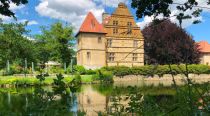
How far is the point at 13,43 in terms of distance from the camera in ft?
148

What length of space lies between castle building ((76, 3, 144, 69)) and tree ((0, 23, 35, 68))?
7.80 metres

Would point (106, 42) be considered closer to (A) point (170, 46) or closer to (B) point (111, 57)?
(B) point (111, 57)

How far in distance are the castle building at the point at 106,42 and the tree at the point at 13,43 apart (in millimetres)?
7798

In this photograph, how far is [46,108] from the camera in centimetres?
212

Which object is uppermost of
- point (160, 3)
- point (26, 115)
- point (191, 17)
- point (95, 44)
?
point (95, 44)

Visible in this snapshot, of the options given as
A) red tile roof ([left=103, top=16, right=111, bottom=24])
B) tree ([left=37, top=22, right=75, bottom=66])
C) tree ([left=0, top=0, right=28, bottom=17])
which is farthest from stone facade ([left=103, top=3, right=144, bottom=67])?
tree ([left=0, top=0, right=28, bottom=17])

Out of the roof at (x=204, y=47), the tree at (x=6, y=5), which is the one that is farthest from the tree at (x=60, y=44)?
the tree at (x=6, y=5)

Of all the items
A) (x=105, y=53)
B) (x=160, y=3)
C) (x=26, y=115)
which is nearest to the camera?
(x=26, y=115)

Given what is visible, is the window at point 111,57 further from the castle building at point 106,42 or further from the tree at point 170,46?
the tree at point 170,46

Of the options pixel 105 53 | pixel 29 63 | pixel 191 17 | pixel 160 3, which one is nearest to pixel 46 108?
pixel 191 17

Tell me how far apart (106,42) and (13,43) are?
13891 mm

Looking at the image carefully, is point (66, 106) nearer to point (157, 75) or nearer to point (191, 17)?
point (191, 17)

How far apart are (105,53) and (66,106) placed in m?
49.6

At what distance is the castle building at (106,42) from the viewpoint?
50312 mm
